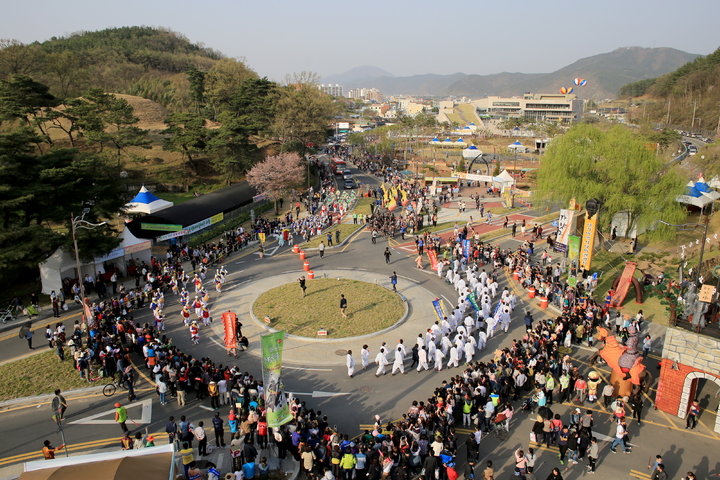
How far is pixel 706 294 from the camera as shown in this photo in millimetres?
17047

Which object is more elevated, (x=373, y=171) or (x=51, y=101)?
(x=51, y=101)

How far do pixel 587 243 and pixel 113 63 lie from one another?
345 ft

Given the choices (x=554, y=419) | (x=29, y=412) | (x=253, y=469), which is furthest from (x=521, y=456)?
(x=29, y=412)

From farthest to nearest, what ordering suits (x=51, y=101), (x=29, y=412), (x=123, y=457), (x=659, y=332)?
(x=51, y=101)
(x=659, y=332)
(x=29, y=412)
(x=123, y=457)

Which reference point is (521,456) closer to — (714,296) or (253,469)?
(253,469)

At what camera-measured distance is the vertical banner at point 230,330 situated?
18.2 meters

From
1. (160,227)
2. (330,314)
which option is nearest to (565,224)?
(330,314)

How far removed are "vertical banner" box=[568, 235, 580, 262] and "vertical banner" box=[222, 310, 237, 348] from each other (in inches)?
668

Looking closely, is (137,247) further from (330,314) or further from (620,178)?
(620,178)

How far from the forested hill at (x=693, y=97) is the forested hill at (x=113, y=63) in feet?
298

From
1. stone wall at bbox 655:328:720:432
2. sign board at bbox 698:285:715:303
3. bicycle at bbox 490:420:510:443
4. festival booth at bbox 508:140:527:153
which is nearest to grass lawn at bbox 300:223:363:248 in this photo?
bicycle at bbox 490:420:510:443

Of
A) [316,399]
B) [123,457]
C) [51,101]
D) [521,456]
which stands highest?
[51,101]

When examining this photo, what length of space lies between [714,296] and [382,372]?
14094 mm

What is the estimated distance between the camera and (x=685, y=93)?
10369 cm
